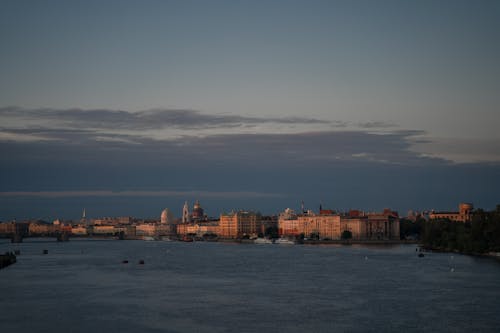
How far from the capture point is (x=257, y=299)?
28969mm

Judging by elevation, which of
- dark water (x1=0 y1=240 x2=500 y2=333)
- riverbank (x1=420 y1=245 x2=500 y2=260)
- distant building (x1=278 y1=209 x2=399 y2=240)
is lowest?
dark water (x1=0 y1=240 x2=500 y2=333)

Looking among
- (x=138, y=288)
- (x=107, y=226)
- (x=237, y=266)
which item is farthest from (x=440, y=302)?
(x=107, y=226)

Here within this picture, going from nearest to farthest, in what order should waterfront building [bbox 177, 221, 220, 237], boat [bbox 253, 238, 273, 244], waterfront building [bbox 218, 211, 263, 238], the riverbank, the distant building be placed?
the riverbank < the distant building < boat [bbox 253, 238, 273, 244] < waterfront building [bbox 218, 211, 263, 238] < waterfront building [bbox 177, 221, 220, 237]

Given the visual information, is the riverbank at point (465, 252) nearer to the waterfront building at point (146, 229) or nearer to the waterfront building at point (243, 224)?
the waterfront building at point (243, 224)

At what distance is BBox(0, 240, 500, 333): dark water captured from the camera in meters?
23.0

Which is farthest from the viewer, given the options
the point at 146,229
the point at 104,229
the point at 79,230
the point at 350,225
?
the point at 104,229

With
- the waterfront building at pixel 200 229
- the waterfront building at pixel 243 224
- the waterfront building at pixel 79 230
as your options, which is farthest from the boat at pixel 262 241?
the waterfront building at pixel 79 230

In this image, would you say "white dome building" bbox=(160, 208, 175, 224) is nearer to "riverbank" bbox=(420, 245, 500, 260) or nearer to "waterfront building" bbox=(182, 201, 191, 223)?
"waterfront building" bbox=(182, 201, 191, 223)

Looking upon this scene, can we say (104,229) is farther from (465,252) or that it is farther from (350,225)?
(465,252)

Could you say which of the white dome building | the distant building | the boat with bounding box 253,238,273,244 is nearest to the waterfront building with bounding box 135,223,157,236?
the white dome building

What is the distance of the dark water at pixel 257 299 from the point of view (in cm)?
2305

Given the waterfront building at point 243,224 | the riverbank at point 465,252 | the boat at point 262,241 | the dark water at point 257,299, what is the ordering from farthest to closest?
→ the waterfront building at point 243,224 < the boat at point 262,241 < the riverbank at point 465,252 < the dark water at point 257,299

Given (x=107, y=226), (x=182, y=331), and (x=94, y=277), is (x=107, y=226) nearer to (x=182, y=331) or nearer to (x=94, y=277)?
(x=94, y=277)

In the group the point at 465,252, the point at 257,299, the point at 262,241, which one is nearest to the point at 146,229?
the point at 262,241
